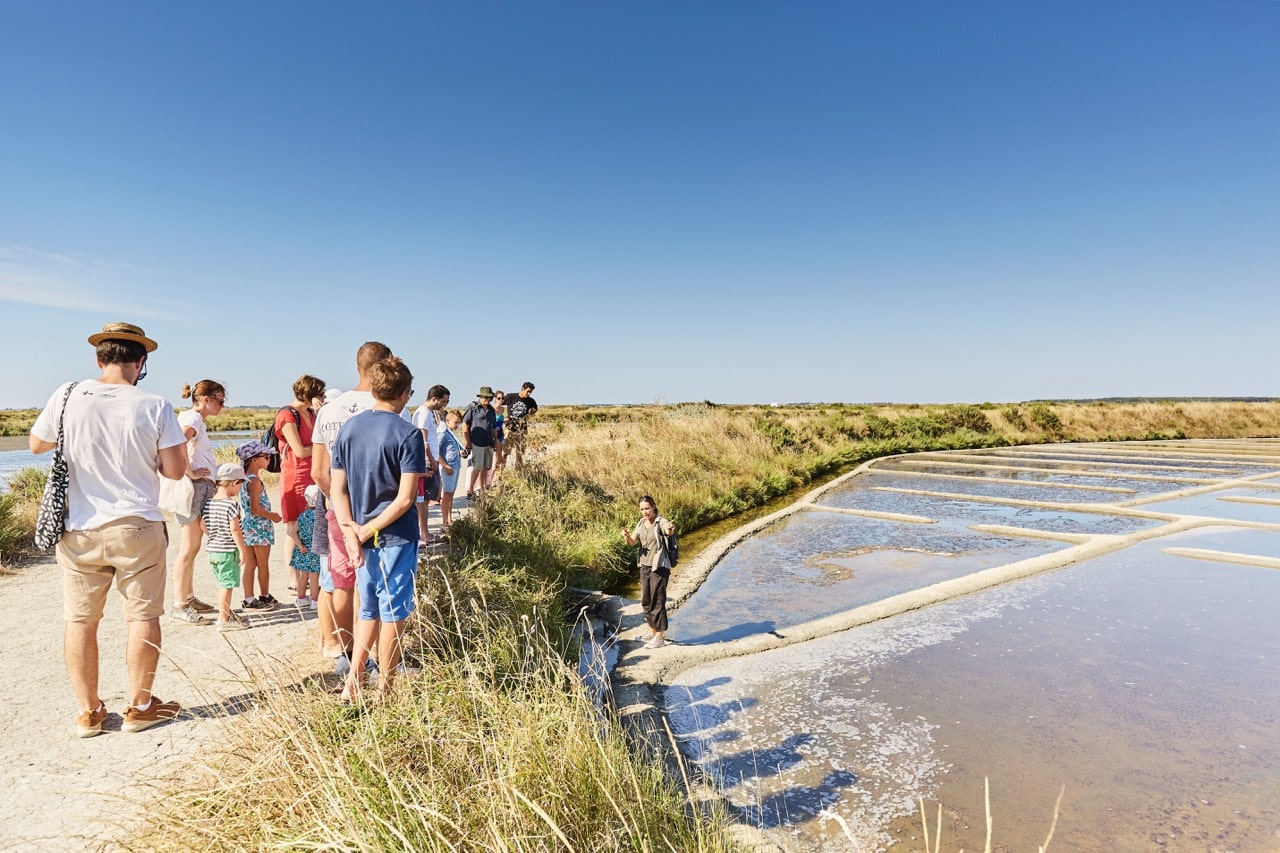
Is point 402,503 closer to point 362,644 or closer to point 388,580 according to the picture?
point 388,580

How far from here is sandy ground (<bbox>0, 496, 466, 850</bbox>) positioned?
2555mm

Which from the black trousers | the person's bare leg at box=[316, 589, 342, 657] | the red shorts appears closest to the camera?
the red shorts

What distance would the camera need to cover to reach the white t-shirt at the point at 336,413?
12.3 feet

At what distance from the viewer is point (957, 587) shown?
6.82 meters

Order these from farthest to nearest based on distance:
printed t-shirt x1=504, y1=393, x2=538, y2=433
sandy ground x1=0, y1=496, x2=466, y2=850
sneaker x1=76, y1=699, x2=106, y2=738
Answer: printed t-shirt x1=504, y1=393, x2=538, y2=433
sneaker x1=76, y1=699, x2=106, y2=738
sandy ground x1=0, y1=496, x2=466, y2=850

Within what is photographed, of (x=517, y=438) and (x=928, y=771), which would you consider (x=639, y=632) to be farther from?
(x=517, y=438)

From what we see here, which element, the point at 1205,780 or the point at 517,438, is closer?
the point at 1205,780

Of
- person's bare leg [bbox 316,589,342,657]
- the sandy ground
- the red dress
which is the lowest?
the sandy ground

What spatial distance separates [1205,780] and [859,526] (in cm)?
690

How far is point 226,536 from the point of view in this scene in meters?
4.79

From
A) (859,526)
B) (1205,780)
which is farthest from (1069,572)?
(1205,780)

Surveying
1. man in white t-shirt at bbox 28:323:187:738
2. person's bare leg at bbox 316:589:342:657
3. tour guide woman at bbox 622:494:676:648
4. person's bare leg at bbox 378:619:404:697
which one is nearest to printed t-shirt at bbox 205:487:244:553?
person's bare leg at bbox 316:589:342:657

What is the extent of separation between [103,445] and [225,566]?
1988 millimetres

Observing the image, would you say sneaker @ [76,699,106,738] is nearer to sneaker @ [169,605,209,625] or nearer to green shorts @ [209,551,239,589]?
green shorts @ [209,551,239,589]
